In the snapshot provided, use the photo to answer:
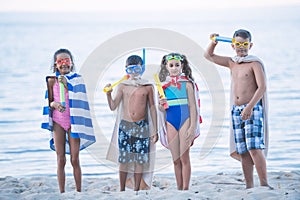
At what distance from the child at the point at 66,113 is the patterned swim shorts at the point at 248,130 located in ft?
4.64

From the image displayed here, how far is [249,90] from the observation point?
7094 mm

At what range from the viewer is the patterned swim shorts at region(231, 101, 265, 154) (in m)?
7.04

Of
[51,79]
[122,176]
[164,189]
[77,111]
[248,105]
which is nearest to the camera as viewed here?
[248,105]

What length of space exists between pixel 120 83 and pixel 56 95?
0.64 meters

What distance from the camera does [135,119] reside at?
736 centimetres

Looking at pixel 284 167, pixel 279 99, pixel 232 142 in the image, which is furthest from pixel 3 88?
pixel 232 142

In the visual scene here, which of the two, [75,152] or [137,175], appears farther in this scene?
[137,175]

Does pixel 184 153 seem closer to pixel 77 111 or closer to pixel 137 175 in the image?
pixel 137 175

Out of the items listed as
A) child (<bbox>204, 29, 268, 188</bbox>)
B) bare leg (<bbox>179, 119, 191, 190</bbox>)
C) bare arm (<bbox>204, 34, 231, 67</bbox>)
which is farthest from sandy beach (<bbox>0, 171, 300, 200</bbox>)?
bare arm (<bbox>204, 34, 231, 67</bbox>)

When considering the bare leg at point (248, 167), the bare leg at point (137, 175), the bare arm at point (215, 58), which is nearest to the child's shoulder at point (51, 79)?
the bare leg at point (137, 175)

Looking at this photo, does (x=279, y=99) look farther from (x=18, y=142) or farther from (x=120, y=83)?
(x=120, y=83)

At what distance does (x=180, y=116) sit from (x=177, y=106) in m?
0.10

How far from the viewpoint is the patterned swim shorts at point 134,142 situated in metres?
7.34

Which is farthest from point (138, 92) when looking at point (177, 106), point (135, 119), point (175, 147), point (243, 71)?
point (243, 71)
